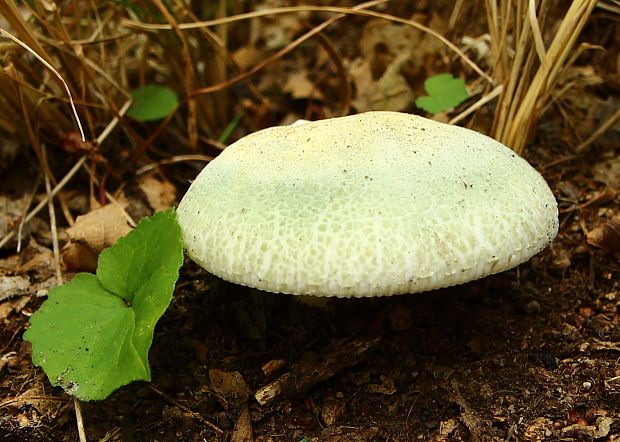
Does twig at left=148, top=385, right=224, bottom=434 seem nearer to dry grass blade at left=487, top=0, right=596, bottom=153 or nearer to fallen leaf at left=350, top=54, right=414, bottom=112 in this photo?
dry grass blade at left=487, top=0, right=596, bottom=153

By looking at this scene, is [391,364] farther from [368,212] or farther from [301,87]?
[301,87]

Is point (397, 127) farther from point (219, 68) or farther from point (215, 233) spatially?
point (219, 68)

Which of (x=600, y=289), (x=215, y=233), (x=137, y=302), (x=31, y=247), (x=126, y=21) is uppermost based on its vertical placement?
(x=126, y=21)

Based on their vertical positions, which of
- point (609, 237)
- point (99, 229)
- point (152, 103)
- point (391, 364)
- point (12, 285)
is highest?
point (152, 103)

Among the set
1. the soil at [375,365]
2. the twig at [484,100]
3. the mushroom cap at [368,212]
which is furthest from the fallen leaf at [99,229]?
the twig at [484,100]

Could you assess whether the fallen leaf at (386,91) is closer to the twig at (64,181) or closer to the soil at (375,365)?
the soil at (375,365)

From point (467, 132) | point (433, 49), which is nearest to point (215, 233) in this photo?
point (467, 132)

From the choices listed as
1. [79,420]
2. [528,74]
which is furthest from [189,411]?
[528,74]
